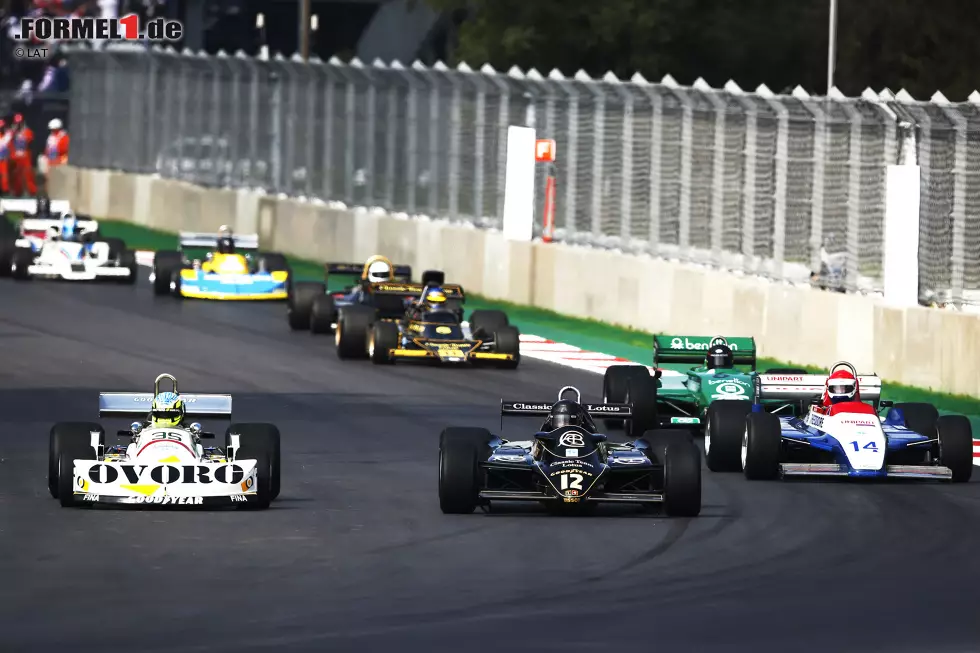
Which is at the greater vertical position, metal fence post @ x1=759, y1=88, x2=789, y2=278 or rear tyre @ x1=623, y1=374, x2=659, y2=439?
metal fence post @ x1=759, y1=88, x2=789, y2=278

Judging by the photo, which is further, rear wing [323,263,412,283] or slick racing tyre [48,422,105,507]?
rear wing [323,263,412,283]

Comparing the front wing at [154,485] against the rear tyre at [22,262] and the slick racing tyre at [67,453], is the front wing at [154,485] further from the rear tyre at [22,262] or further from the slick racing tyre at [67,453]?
the rear tyre at [22,262]

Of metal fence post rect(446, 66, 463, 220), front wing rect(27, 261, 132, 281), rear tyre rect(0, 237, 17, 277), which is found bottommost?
front wing rect(27, 261, 132, 281)

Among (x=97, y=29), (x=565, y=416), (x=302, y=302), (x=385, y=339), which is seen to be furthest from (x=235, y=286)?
(x=97, y=29)

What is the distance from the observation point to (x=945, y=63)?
58.5 metres

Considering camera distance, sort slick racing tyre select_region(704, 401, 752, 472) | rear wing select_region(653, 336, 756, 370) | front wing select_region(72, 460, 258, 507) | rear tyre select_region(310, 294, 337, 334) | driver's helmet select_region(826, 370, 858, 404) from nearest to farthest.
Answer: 1. front wing select_region(72, 460, 258, 507)
2. driver's helmet select_region(826, 370, 858, 404)
3. slick racing tyre select_region(704, 401, 752, 472)
4. rear wing select_region(653, 336, 756, 370)
5. rear tyre select_region(310, 294, 337, 334)

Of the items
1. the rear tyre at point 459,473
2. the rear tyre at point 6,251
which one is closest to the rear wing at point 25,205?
the rear tyre at point 6,251

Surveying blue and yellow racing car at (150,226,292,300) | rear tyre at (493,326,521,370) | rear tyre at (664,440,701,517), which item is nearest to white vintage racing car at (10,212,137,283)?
blue and yellow racing car at (150,226,292,300)

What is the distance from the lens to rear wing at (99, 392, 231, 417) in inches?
696

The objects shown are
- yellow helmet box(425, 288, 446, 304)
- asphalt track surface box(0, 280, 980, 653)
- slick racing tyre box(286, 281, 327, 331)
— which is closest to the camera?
asphalt track surface box(0, 280, 980, 653)

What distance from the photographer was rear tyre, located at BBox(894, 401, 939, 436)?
19672mm

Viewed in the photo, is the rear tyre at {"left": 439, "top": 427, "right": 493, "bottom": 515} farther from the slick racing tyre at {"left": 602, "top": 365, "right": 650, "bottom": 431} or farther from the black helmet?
the black helmet

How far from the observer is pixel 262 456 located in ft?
57.2

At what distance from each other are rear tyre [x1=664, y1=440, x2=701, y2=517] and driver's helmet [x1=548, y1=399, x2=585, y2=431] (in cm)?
82
